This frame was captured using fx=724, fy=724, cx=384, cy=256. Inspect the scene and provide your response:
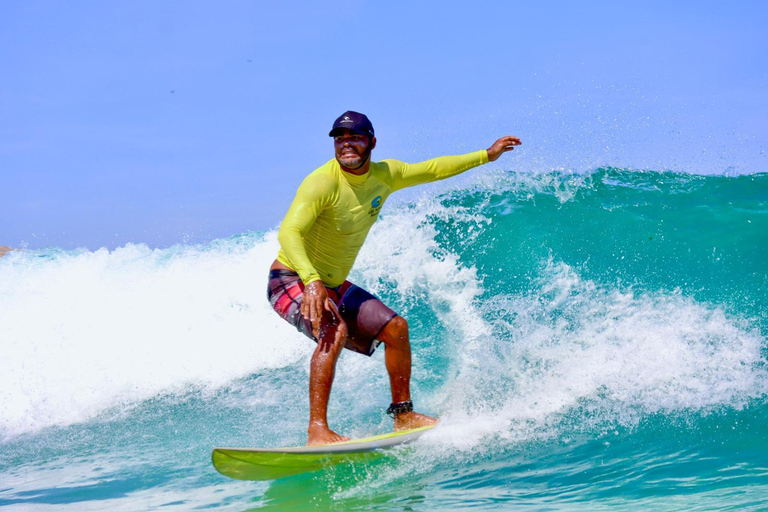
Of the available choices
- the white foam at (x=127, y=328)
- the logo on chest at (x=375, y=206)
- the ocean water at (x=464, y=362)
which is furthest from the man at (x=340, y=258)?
the white foam at (x=127, y=328)

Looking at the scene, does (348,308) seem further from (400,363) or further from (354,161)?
(354,161)

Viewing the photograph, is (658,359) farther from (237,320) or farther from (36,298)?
(36,298)


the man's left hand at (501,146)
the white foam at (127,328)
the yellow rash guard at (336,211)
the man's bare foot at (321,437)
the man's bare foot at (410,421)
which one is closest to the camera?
the yellow rash guard at (336,211)

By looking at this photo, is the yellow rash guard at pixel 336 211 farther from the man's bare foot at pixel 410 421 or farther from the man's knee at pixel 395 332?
the man's bare foot at pixel 410 421

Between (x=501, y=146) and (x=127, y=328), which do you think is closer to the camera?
(x=501, y=146)

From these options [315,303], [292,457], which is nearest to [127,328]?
[292,457]

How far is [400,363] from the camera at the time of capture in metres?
4.93

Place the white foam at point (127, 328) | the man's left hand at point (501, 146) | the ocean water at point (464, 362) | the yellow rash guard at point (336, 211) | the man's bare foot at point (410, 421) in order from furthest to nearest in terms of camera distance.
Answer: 1. the white foam at point (127, 328)
2. the man's left hand at point (501, 146)
3. the man's bare foot at point (410, 421)
4. the ocean water at point (464, 362)
5. the yellow rash guard at point (336, 211)

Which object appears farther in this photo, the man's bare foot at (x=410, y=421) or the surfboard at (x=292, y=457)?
the man's bare foot at (x=410, y=421)

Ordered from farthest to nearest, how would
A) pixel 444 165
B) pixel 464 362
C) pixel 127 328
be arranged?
pixel 127 328 → pixel 464 362 → pixel 444 165

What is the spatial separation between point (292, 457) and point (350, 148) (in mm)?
1974

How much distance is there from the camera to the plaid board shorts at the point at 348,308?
4.81m

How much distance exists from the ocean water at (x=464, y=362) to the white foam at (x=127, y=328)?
0.03 m

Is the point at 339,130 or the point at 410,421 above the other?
the point at 339,130
